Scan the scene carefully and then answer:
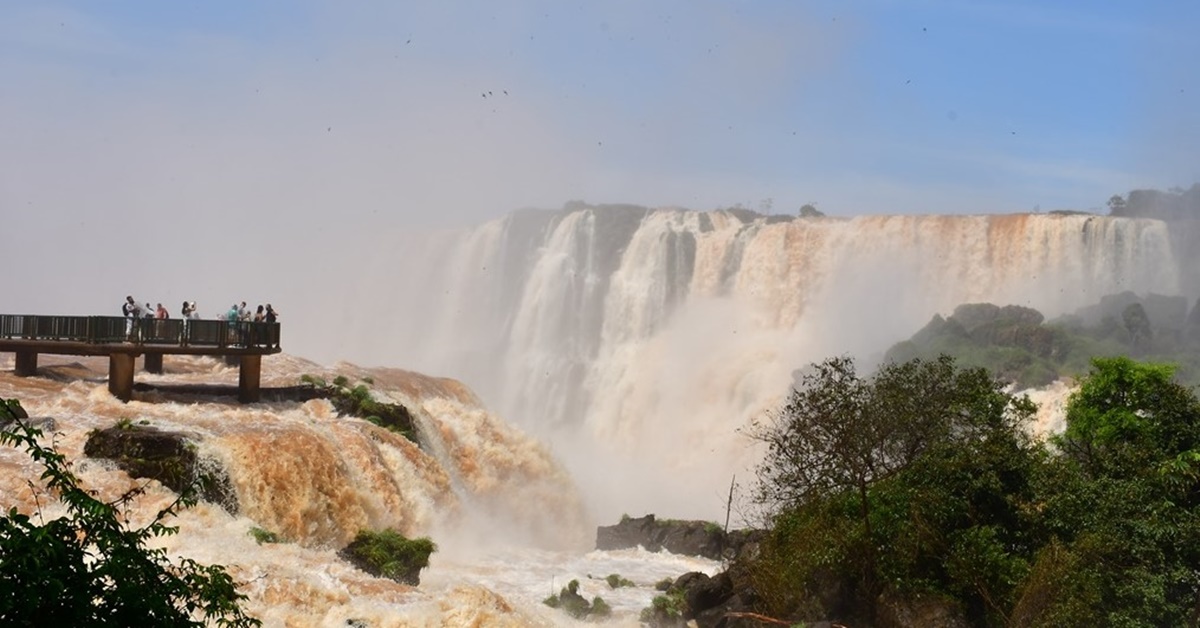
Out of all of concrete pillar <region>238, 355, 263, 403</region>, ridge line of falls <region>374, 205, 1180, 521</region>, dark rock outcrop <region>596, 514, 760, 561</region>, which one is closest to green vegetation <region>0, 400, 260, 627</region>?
concrete pillar <region>238, 355, 263, 403</region>

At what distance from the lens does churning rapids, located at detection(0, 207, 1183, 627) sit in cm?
2091

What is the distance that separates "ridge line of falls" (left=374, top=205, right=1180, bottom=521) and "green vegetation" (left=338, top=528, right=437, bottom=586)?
23621 millimetres

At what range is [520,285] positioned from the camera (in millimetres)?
65812

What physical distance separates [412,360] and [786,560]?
159ft

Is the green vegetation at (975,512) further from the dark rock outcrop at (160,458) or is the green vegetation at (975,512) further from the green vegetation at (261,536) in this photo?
the dark rock outcrop at (160,458)

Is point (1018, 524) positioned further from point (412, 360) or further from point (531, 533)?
point (412, 360)

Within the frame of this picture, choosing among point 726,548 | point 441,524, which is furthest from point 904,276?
point 441,524

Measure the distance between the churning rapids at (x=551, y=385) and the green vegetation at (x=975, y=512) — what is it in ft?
14.5

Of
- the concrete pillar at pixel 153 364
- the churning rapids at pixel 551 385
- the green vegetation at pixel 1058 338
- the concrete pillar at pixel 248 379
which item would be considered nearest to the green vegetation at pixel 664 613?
the churning rapids at pixel 551 385

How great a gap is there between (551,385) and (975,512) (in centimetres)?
4098

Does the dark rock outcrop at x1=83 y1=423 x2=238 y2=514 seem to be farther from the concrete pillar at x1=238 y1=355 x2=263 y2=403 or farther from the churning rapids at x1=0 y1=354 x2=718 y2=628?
the concrete pillar at x1=238 y1=355 x2=263 y2=403

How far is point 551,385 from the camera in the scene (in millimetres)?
60656

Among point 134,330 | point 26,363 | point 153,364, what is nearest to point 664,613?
point 134,330

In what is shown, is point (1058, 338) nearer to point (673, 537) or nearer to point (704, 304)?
point (704, 304)
